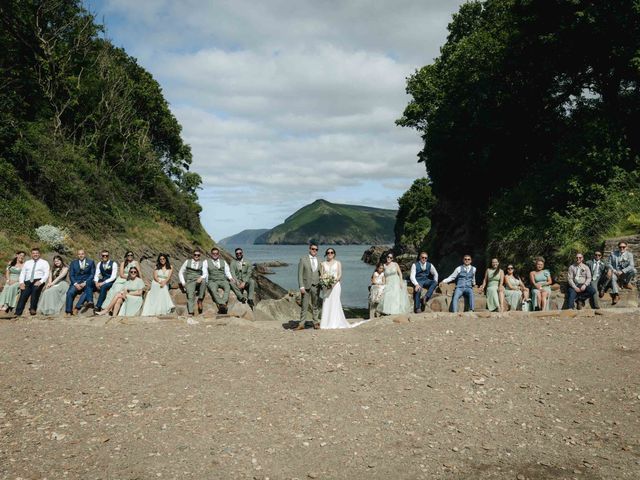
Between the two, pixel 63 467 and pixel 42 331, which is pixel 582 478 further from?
pixel 42 331

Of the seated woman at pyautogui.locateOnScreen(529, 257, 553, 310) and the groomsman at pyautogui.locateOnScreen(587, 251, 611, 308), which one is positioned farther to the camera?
the groomsman at pyautogui.locateOnScreen(587, 251, 611, 308)

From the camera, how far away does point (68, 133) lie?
39000mm

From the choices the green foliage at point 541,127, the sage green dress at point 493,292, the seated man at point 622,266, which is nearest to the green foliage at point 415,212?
the green foliage at point 541,127

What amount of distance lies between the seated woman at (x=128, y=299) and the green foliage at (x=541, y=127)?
1737cm

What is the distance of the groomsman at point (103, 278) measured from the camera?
15.1 m

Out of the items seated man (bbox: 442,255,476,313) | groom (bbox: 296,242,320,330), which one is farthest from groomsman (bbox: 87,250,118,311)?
seated man (bbox: 442,255,476,313)

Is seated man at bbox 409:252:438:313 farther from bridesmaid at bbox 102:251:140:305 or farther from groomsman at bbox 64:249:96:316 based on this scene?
groomsman at bbox 64:249:96:316

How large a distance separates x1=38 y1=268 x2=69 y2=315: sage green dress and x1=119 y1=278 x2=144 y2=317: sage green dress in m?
1.93

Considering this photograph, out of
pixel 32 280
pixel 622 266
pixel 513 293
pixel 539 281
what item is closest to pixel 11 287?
pixel 32 280

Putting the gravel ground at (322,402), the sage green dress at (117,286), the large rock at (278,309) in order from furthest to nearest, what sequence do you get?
the large rock at (278,309) → the sage green dress at (117,286) → the gravel ground at (322,402)

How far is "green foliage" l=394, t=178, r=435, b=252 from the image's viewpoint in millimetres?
87625

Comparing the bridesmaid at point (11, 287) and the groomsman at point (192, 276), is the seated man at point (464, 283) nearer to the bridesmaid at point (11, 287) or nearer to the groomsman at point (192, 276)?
the groomsman at point (192, 276)

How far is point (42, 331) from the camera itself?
12547 millimetres

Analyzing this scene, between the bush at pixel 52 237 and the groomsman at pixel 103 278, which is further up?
the bush at pixel 52 237
